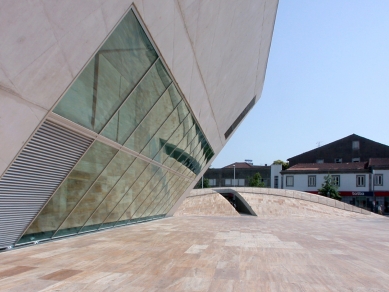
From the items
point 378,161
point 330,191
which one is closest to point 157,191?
point 330,191

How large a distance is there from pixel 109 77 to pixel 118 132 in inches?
85.5

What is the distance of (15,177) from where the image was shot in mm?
7043

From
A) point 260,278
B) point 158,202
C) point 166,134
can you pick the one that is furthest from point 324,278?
point 158,202

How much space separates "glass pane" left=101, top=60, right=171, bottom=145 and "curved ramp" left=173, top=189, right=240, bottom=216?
1971cm

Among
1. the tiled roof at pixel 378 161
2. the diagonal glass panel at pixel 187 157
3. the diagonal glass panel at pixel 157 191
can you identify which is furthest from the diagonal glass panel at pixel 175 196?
the tiled roof at pixel 378 161

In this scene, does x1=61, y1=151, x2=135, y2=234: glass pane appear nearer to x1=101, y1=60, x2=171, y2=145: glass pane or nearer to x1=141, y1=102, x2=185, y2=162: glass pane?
x1=101, y1=60, x2=171, y2=145: glass pane

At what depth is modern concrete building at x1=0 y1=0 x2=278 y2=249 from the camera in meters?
5.43

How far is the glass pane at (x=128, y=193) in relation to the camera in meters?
12.4

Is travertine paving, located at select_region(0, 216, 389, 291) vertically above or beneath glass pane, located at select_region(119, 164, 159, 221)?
beneath

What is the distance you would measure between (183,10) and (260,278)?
6032mm

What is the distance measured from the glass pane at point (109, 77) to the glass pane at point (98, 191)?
2.23m

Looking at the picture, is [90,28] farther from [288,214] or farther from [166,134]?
[288,214]

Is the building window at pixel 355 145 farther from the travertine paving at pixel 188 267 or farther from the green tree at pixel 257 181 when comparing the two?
the travertine paving at pixel 188 267

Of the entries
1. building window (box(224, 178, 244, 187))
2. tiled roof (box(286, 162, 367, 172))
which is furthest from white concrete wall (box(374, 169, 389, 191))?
building window (box(224, 178, 244, 187))
